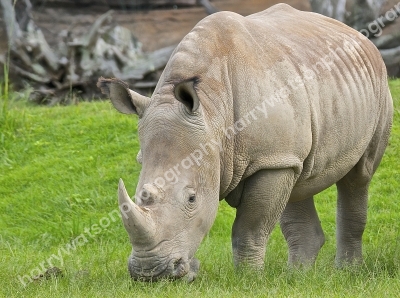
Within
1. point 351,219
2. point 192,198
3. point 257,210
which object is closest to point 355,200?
point 351,219

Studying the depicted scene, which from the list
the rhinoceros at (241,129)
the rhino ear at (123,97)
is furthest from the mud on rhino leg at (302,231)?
the rhino ear at (123,97)

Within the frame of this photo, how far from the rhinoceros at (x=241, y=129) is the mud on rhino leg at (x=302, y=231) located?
391 millimetres

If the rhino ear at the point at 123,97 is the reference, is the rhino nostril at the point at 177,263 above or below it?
below

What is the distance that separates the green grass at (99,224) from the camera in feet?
18.3

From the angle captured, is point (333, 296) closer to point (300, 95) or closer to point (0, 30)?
point (300, 95)

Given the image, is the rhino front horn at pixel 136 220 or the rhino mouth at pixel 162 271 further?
the rhino mouth at pixel 162 271

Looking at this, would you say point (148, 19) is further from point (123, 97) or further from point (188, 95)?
point (188, 95)

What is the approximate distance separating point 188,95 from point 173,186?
55 cm

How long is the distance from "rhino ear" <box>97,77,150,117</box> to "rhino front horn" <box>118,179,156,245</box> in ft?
2.61

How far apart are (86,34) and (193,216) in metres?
10.9

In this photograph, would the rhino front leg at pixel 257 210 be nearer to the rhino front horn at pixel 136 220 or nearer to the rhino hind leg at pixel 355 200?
the rhino front horn at pixel 136 220

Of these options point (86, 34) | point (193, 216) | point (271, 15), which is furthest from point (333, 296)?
point (86, 34)

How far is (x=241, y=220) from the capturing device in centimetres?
600

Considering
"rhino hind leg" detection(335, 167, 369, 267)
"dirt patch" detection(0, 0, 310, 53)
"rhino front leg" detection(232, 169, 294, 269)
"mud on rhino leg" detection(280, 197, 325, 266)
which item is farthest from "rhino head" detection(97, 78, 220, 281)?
"dirt patch" detection(0, 0, 310, 53)
